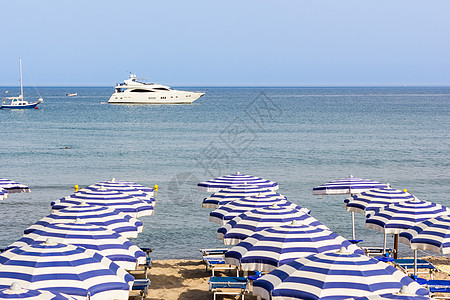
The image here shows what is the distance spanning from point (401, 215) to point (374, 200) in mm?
1961

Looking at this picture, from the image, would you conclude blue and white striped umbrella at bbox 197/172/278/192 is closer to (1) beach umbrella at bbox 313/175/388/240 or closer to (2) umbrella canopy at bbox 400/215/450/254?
(1) beach umbrella at bbox 313/175/388/240

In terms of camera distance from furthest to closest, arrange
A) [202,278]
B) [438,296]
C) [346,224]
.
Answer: [346,224], [202,278], [438,296]

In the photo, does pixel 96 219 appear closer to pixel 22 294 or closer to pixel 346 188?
pixel 22 294

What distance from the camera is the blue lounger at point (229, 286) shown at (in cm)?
1129

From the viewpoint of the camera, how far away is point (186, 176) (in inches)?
1318

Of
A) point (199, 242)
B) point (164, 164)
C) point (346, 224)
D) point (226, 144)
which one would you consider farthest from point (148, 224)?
point (226, 144)

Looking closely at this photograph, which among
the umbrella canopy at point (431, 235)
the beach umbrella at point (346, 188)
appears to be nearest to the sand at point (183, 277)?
the umbrella canopy at point (431, 235)

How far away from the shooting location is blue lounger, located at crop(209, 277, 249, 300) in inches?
444

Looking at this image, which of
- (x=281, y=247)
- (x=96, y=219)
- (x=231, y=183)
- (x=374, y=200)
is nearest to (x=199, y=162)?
(x=231, y=183)

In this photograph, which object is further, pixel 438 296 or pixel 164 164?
pixel 164 164

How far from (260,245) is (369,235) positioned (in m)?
10.9

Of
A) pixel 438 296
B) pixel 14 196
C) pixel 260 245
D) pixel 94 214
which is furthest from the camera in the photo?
pixel 14 196

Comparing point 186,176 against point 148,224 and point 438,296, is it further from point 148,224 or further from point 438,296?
point 438,296

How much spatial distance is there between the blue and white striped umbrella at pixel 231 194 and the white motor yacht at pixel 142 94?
99.8m
